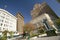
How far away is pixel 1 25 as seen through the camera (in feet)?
177

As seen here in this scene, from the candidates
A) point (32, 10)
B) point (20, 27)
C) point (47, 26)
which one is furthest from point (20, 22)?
point (47, 26)

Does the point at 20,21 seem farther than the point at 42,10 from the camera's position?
Yes

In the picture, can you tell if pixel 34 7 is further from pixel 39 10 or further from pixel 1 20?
pixel 1 20

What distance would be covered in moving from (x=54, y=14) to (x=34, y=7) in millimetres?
17619

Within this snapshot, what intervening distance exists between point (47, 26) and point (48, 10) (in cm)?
2455

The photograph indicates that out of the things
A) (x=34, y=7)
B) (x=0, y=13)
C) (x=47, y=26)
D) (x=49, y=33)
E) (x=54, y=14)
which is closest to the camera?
(x=49, y=33)

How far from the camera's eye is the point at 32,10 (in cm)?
8275

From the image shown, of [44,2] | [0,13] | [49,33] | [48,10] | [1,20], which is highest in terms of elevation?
[44,2]

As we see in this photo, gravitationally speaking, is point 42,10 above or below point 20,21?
above

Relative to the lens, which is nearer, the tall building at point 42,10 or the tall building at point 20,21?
the tall building at point 42,10

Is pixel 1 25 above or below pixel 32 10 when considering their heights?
below

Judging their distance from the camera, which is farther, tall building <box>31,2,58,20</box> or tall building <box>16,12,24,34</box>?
tall building <box>16,12,24,34</box>

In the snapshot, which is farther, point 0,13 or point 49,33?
point 0,13

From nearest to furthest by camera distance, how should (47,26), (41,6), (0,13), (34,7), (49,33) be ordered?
(49,33) < (47,26) < (0,13) < (41,6) < (34,7)
